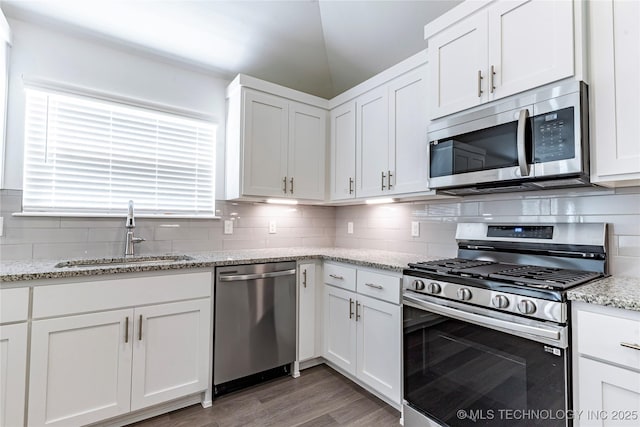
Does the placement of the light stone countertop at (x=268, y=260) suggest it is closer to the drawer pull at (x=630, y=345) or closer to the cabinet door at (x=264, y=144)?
the drawer pull at (x=630, y=345)

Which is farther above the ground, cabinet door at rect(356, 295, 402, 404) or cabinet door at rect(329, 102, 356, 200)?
cabinet door at rect(329, 102, 356, 200)

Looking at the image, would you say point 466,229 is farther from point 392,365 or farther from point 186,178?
point 186,178

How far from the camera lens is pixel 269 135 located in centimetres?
259

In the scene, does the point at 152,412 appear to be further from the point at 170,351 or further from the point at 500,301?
the point at 500,301

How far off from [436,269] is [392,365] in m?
0.69

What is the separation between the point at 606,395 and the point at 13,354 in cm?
248

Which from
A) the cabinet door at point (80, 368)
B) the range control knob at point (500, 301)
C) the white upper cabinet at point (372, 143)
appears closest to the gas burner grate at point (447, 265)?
the range control knob at point (500, 301)

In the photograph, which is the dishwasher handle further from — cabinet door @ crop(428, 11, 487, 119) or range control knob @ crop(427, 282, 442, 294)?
cabinet door @ crop(428, 11, 487, 119)

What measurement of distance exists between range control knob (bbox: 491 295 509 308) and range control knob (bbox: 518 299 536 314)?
52mm

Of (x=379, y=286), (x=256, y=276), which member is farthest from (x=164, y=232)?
(x=379, y=286)

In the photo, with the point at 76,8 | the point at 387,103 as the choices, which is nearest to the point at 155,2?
the point at 76,8

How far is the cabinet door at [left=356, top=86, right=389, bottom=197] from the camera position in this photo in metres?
2.35

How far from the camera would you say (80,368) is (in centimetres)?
162

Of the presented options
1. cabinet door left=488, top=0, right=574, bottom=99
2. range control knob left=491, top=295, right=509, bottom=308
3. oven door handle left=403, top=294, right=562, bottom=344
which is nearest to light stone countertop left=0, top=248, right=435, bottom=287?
oven door handle left=403, top=294, right=562, bottom=344
